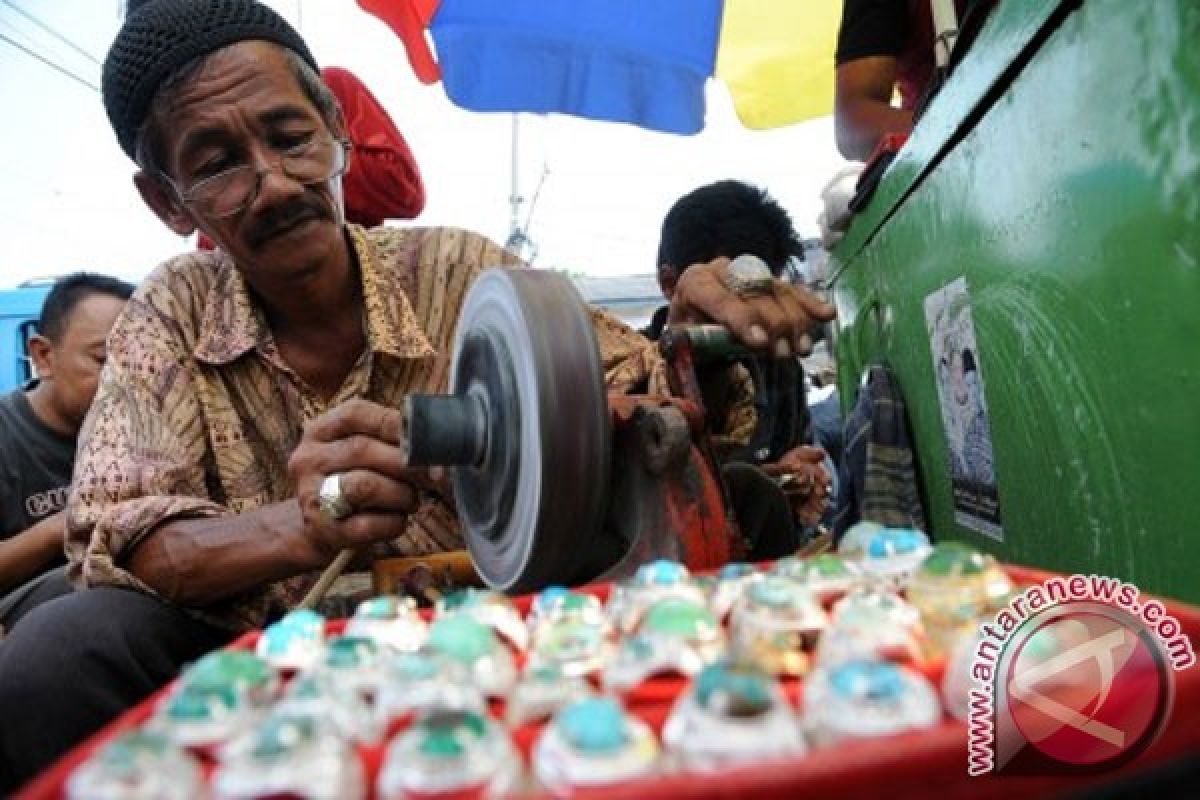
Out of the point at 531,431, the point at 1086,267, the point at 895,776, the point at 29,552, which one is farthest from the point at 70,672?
the point at 29,552

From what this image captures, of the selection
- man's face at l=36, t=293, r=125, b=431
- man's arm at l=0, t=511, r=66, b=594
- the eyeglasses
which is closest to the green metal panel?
the eyeglasses

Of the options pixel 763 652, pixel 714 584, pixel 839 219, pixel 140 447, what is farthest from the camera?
pixel 839 219

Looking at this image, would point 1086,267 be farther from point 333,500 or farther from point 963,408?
point 333,500

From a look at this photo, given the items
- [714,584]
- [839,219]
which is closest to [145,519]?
[714,584]

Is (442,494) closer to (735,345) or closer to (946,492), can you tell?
(735,345)

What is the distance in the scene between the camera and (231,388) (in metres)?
1.41

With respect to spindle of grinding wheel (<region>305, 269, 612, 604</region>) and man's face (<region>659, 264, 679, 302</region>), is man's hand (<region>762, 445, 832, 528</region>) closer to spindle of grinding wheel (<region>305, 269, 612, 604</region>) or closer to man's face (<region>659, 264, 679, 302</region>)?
man's face (<region>659, 264, 679, 302</region>)

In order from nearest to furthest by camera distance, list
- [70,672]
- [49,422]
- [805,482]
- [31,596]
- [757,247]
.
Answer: [70,672] < [31,596] < [805,482] < [49,422] < [757,247]

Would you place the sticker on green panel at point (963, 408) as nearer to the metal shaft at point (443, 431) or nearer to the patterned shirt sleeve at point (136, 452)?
the metal shaft at point (443, 431)

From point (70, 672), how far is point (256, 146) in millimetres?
770

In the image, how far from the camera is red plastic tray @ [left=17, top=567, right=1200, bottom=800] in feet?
1.07

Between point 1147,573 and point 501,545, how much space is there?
60 cm

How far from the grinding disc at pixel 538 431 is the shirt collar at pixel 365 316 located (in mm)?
516

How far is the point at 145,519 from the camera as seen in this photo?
3.66 ft
